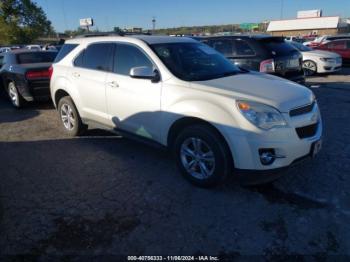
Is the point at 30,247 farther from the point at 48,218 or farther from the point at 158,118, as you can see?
the point at 158,118

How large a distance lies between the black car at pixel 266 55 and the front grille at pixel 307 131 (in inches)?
156

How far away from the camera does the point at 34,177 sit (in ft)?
13.9

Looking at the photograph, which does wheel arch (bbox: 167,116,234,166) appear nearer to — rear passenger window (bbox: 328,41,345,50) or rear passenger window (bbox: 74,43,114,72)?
rear passenger window (bbox: 74,43,114,72)

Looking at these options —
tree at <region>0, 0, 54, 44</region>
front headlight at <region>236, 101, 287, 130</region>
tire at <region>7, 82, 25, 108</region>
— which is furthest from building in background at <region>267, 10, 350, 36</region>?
front headlight at <region>236, 101, 287, 130</region>

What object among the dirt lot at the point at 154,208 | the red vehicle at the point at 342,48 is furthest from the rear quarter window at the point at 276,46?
the red vehicle at the point at 342,48

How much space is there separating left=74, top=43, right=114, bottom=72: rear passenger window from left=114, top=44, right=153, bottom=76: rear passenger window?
16cm

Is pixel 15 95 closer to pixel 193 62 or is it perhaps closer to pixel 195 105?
pixel 193 62

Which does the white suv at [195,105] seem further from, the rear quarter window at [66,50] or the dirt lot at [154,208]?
the dirt lot at [154,208]

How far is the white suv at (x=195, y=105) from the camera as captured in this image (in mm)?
3297

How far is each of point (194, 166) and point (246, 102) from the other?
3.38 feet

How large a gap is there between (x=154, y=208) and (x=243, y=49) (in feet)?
Answer: 19.2

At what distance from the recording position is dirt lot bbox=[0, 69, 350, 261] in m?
2.81

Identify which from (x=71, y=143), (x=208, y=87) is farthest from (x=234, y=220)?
(x=71, y=143)

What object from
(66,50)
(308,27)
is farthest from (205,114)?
(308,27)
